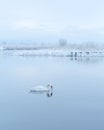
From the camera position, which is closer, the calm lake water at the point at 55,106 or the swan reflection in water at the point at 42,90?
the calm lake water at the point at 55,106

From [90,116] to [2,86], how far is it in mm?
3906

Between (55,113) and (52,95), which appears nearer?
(55,113)

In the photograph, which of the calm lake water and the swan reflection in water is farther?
the swan reflection in water

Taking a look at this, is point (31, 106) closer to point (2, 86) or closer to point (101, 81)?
point (2, 86)

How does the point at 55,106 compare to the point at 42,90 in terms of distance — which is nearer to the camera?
the point at 55,106

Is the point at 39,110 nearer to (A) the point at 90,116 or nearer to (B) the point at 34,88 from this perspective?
(A) the point at 90,116

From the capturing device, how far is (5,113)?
5871 millimetres

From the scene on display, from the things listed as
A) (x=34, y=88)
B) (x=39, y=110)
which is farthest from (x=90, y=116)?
(x=34, y=88)

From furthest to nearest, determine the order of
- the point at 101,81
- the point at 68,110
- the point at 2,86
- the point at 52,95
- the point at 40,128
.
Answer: the point at 101,81 < the point at 2,86 < the point at 52,95 < the point at 68,110 < the point at 40,128

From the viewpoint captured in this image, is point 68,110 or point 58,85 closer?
point 68,110

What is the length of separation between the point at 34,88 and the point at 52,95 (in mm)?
A: 809

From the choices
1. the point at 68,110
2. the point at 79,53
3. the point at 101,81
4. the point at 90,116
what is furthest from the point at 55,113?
the point at 79,53

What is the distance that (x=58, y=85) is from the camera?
354 inches

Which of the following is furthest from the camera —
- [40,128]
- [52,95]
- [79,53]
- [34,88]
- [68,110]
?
[79,53]
